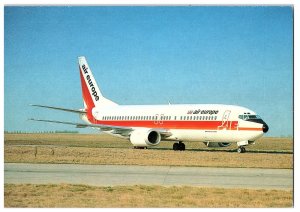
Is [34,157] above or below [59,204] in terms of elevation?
above

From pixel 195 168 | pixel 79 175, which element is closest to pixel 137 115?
pixel 195 168

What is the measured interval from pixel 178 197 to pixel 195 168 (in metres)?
8.53

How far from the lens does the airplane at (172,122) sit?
121ft

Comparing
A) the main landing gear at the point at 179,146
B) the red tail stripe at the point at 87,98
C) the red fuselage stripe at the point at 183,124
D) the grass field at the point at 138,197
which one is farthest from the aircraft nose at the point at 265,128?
the red tail stripe at the point at 87,98

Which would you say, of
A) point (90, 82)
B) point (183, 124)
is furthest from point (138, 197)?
point (90, 82)

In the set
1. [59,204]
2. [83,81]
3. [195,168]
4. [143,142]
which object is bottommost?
[59,204]

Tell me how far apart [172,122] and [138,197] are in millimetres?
25439

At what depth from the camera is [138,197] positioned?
1652 centimetres

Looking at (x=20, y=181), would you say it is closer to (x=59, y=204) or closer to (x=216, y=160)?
(x=59, y=204)

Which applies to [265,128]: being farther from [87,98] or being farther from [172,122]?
[87,98]

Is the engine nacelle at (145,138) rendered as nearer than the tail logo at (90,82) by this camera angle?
Yes

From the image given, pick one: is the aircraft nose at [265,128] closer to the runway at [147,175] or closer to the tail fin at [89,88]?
the runway at [147,175]

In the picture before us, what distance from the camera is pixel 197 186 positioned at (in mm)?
18547

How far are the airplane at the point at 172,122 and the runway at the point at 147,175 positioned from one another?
40.3 feet
